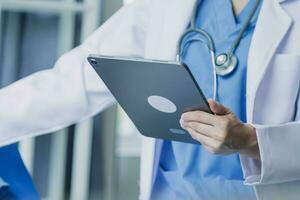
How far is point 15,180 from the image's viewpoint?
930 millimetres

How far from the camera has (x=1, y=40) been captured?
134cm

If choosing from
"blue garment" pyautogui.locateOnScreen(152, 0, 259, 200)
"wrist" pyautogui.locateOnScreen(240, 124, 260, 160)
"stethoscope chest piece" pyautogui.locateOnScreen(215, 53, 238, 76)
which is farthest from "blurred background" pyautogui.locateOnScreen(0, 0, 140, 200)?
"wrist" pyautogui.locateOnScreen(240, 124, 260, 160)

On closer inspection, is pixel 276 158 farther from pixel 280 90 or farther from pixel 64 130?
pixel 64 130

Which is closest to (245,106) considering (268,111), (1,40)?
(268,111)

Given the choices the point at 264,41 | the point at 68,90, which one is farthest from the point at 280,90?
the point at 68,90

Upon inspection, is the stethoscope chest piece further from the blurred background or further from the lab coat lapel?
the blurred background

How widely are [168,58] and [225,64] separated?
160 mm

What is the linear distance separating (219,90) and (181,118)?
0.18 meters

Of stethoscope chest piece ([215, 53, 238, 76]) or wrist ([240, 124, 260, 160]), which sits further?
stethoscope chest piece ([215, 53, 238, 76])

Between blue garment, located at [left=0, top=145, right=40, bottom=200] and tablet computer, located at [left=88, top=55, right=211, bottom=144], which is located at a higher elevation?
tablet computer, located at [left=88, top=55, right=211, bottom=144]

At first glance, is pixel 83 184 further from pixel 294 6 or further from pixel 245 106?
pixel 294 6

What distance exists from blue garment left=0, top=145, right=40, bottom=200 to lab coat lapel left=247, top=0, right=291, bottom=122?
1.46ft

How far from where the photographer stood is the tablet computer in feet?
2.24

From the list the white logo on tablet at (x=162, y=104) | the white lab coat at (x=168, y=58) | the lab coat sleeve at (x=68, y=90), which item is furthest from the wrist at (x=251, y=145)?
the lab coat sleeve at (x=68, y=90)
